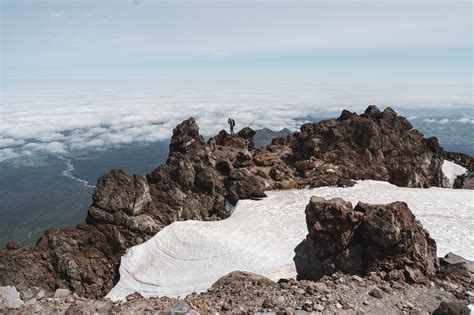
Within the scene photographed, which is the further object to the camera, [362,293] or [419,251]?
[419,251]

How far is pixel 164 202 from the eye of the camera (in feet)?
125

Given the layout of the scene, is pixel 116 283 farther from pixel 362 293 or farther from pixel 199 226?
pixel 362 293

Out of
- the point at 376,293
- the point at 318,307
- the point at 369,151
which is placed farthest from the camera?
the point at 369,151

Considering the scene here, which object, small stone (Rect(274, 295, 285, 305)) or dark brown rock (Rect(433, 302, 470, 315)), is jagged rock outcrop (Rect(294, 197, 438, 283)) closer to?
dark brown rock (Rect(433, 302, 470, 315))

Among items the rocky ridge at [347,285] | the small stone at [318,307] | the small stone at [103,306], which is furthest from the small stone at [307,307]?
the small stone at [103,306]

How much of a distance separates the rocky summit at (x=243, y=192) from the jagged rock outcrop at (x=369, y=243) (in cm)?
5

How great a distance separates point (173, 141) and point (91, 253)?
1549 cm

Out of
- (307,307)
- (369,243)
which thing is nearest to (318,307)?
(307,307)

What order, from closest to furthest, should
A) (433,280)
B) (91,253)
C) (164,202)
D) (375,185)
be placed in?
1. (433,280)
2. (91,253)
3. (164,202)
4. (375,185)

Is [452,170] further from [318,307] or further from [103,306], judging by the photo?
[103,306]

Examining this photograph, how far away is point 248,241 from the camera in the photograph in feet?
101

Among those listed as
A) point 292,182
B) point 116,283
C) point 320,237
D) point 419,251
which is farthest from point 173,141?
point 419,251

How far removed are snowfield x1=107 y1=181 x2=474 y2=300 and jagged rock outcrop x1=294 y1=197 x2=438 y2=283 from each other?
6346 millimetres

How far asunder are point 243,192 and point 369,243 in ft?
71.0
